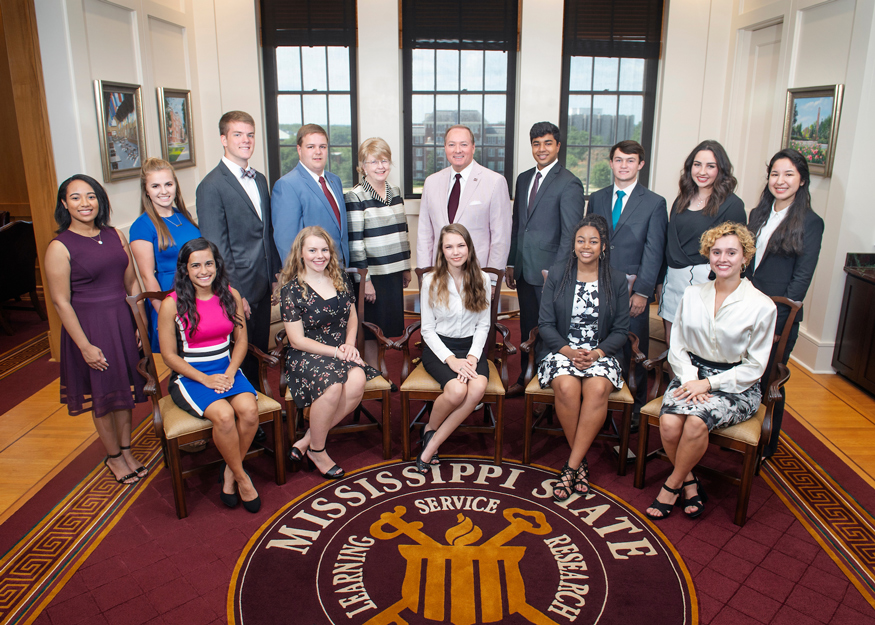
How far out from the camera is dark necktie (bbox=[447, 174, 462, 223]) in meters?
4.31

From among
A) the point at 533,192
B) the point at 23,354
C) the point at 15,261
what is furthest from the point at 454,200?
the point at 15,261

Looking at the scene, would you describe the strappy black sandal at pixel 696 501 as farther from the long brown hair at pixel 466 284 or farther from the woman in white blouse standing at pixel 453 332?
the long brown hair at pixel 466 284

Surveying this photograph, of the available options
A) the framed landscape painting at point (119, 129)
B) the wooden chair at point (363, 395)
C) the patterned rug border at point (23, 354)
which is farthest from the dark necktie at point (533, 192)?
the patterned rug border at point (23, 354)

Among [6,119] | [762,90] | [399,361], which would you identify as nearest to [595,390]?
[399,361]

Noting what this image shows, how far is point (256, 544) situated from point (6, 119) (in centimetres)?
648

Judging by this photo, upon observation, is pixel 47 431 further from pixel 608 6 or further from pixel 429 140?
pixel 608 6

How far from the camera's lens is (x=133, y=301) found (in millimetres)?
3260

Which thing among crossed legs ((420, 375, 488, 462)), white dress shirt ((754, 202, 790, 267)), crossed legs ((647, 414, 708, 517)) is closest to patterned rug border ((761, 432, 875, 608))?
crossed legs ((647, 414, 708, 517))

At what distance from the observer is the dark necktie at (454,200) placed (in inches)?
170

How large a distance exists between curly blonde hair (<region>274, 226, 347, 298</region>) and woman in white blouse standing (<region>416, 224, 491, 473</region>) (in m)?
0.52

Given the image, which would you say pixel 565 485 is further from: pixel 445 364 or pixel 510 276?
pixel 510 276

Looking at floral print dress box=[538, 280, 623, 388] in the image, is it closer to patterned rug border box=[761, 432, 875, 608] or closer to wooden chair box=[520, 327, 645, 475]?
wooden chair box=[520, 327, 645, 475]

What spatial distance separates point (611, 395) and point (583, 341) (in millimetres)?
349

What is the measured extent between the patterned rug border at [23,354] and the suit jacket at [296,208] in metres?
2.98
